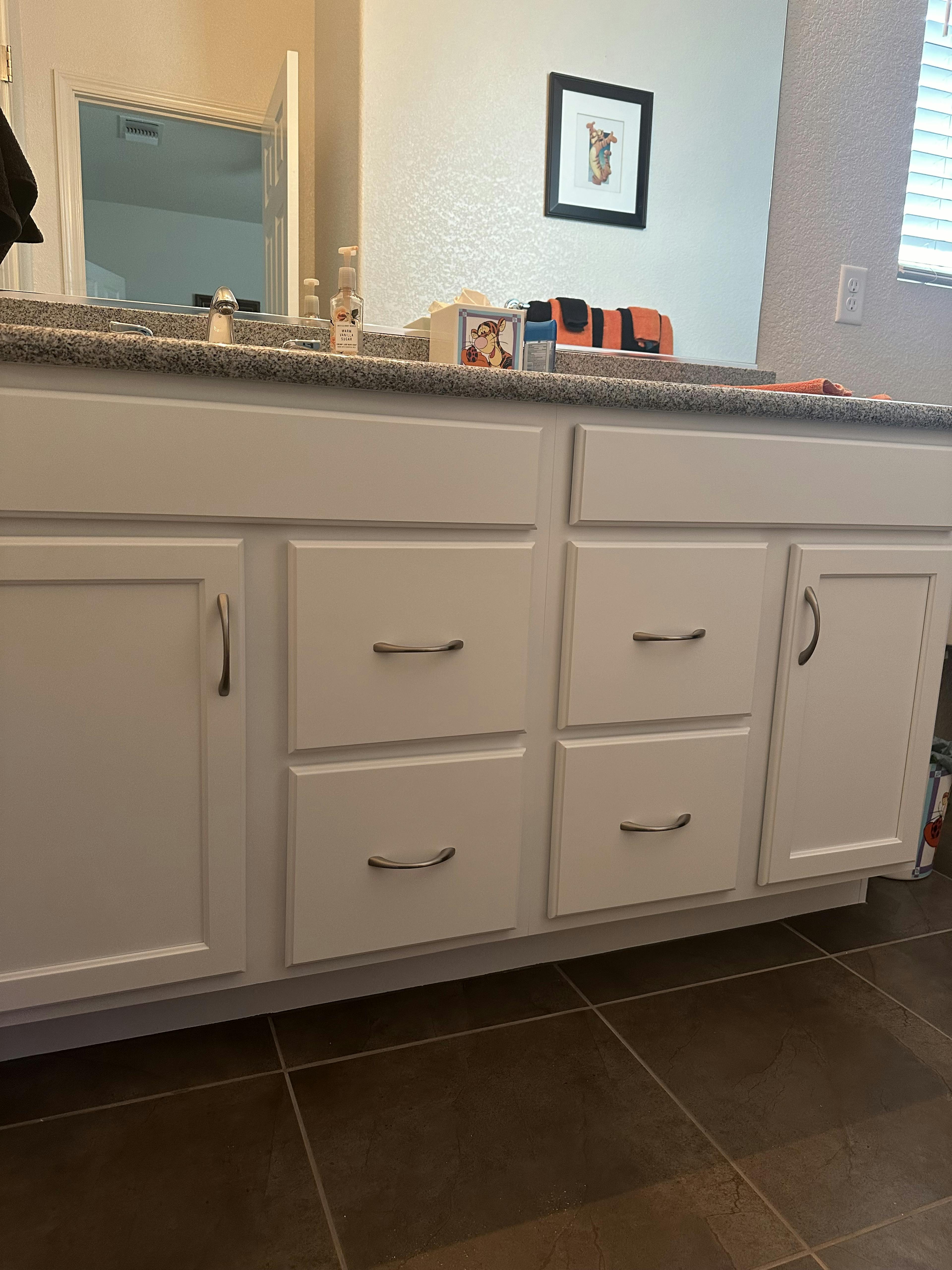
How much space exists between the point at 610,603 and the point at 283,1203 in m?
0.79

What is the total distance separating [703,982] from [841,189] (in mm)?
1798

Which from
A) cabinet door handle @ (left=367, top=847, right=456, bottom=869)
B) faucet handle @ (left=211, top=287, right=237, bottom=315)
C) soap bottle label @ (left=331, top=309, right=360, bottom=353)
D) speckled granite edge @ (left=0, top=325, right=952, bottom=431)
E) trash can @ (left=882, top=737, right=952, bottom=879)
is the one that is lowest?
trash can @ (left=882, top=737, right=952, bottom=879)

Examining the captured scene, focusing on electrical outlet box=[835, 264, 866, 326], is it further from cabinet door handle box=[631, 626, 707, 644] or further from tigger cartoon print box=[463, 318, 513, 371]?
cabinet door handle box=[631, 626, 707, 644]

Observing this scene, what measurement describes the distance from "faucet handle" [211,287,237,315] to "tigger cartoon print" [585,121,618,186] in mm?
821

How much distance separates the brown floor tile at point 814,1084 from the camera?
3.24ft

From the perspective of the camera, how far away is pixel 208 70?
4.71 feet

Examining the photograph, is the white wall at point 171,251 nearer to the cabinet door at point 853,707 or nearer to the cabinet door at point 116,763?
the cabinet door at point 116,763

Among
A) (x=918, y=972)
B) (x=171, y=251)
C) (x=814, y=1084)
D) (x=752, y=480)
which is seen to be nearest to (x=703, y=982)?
(x=814, y=1084)

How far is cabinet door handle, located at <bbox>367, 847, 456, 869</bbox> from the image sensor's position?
1.12 m

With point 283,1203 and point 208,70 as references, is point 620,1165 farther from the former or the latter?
point 208,70

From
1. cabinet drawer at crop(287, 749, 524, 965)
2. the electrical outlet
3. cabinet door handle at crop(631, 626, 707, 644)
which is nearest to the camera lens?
cabinet drawer at crop(287, 749, 524, 965)

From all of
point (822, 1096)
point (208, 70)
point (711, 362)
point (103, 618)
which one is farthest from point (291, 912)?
point (711, 362)

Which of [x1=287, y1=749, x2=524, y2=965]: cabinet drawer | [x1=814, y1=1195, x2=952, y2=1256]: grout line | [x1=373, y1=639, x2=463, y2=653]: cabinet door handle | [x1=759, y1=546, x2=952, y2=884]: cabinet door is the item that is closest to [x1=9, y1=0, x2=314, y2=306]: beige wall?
[x1=373, y1=639, x2=463, y2=653]: cabinet door handle

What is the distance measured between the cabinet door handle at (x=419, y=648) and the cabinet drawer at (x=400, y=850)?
15 centimetres
